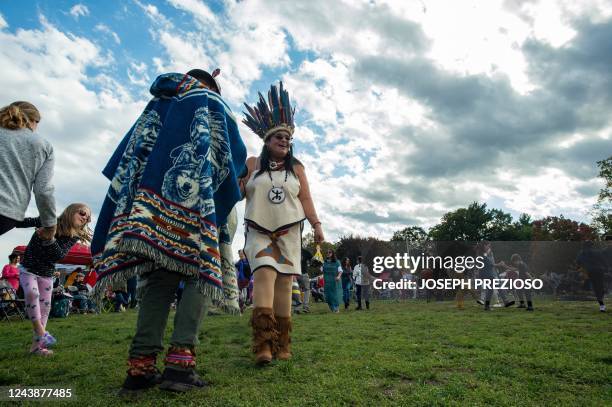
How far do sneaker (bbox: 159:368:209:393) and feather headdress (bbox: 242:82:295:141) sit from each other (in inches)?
98.7

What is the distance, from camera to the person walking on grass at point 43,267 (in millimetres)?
4488

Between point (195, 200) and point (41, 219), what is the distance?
1.57 meters

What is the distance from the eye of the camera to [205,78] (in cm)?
326

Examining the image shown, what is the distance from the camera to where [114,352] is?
4.42 meters

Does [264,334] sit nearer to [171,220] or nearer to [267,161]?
[171,220]

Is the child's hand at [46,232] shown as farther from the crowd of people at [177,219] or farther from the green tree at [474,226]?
the green tree at [474,226]

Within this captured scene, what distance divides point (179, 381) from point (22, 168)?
81.2 inches

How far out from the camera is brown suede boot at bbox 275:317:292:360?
374 centimetres

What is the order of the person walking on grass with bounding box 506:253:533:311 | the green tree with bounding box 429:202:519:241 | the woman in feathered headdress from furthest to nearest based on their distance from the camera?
the green tree with bounding box 429:202:519:241 < the person walking on grass with bounding box 506:253:533:311 < the woman in feathered headdress

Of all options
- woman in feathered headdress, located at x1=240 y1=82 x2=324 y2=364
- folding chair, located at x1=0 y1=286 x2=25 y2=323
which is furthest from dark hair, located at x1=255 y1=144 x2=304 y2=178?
folding chair, located at x1=0 y1=286 x2=25 y2=323

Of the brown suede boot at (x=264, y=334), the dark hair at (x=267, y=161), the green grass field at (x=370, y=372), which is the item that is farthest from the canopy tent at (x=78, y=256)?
the brown suede boot at (x=264, y=334)

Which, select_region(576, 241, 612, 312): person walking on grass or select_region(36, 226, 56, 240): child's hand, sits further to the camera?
select_region(576, 241, 612, 312): person walking on grass

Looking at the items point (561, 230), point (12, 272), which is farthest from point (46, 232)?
point (561, 230)

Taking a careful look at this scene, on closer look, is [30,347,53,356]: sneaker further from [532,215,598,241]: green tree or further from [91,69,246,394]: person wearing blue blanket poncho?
[532,215,598,241]: green tree
